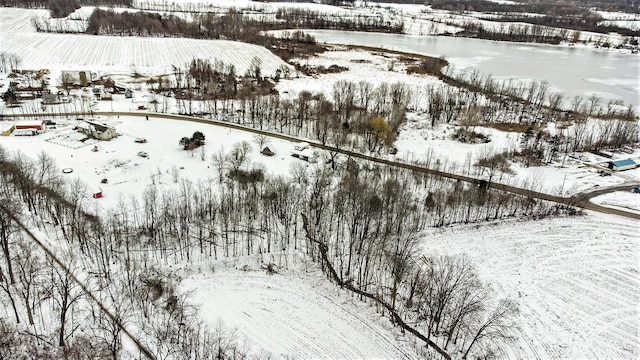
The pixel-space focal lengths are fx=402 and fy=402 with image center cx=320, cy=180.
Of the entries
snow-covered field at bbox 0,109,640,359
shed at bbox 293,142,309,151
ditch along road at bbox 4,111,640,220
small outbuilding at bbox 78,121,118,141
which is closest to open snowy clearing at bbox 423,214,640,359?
snow-covered field at bbox 0,109,640,359

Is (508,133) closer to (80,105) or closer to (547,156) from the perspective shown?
(547,156)

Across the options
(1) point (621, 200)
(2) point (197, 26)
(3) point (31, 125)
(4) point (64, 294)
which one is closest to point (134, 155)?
(3) point (31, 125)

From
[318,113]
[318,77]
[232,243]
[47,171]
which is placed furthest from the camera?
[318,77]

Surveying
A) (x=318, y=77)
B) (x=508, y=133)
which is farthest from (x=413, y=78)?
(x=508, y=133)

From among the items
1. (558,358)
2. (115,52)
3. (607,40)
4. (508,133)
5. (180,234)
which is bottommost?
(558,358)

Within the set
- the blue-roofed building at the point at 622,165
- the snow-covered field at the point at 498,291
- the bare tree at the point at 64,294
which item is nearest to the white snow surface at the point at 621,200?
the snow-covered field at the point at 498,291

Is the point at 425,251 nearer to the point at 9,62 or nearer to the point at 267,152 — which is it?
the point at 267,152
